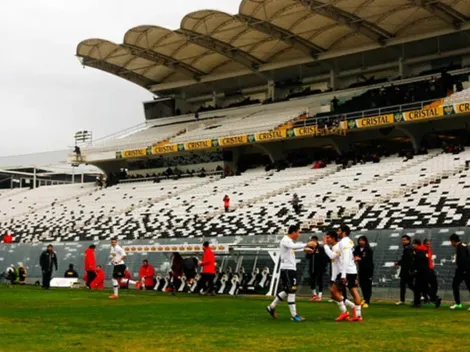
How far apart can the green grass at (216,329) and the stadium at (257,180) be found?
0.06 m

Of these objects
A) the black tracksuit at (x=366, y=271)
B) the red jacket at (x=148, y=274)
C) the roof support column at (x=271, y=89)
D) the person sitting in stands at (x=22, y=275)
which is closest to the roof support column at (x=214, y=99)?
the roof support column at (x=271, y=89)

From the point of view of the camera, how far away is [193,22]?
49375 mm

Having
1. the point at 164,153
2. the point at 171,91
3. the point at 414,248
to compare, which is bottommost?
the point at 414,248

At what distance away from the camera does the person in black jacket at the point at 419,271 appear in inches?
716

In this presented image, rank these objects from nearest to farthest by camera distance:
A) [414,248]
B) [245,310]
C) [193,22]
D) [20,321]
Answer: [20,321]
[245,310]
[414,248]
[193,22]

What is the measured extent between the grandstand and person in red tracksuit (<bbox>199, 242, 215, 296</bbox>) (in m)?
4.84

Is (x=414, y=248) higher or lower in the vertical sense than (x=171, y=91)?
lower

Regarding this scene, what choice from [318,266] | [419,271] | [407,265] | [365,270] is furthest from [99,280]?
[419,271]

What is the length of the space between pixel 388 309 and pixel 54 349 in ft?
31.8

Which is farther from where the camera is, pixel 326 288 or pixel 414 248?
pixel 326 288

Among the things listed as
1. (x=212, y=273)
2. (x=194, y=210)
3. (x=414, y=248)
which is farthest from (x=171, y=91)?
(x=414, y=248)

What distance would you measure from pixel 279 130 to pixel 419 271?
3103 centimetres

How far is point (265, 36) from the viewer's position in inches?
2036

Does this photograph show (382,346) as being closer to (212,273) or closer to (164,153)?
(212,273)
